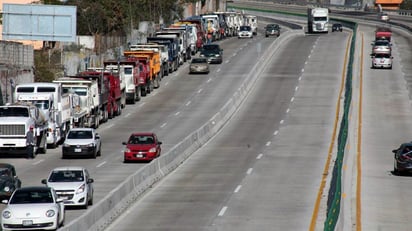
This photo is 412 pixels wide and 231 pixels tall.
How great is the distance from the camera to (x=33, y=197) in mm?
33781

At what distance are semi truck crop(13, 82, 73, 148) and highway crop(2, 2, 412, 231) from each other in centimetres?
133

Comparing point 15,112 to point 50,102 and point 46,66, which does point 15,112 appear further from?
point 46,66

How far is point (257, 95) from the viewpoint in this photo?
84.4 metres

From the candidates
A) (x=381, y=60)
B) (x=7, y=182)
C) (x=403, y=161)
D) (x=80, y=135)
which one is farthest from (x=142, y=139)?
(x=381, y=60)

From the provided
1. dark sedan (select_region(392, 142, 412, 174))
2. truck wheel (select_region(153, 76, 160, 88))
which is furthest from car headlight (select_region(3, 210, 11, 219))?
truck wheel (select_region(153, 76, 160, 88))

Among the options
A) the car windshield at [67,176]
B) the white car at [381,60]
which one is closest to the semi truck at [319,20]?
the white car at [381,60]

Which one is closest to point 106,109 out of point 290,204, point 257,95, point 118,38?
point 257,95

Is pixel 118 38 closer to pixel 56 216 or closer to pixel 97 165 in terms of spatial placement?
pixel 97 165

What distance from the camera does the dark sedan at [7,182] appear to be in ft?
132

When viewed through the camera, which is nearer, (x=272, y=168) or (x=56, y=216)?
(x=56, y=216)

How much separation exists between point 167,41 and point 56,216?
65481mm

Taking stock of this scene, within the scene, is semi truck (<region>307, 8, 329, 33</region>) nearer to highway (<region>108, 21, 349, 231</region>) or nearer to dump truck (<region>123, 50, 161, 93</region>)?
highway (<region>108, 21, 349, 231</region>)

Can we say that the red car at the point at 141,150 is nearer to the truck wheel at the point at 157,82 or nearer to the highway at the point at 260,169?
the highway at the point at 260,169

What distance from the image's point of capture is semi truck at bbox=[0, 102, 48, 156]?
55.3m
